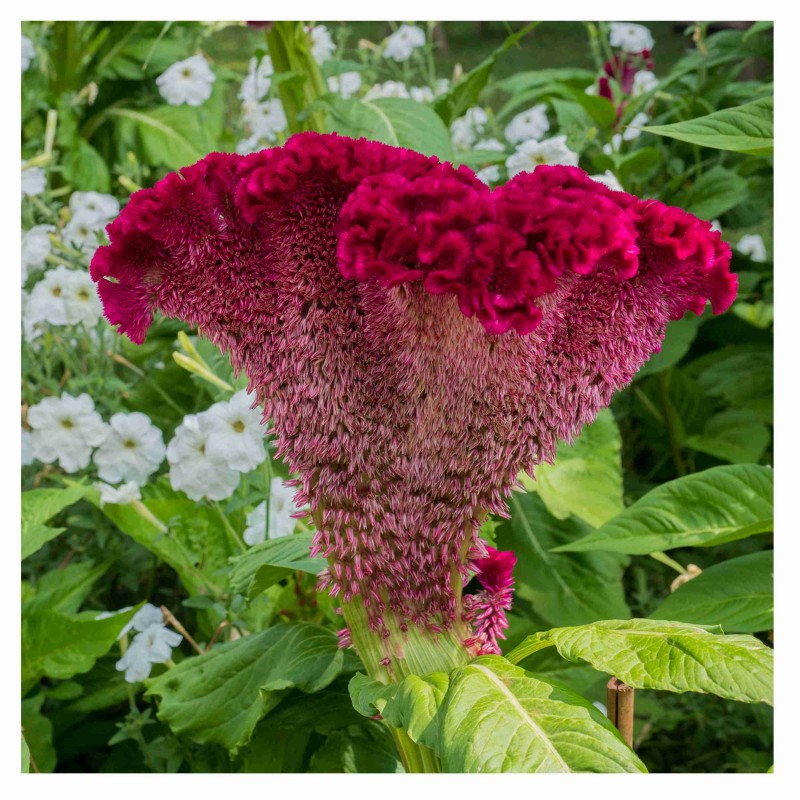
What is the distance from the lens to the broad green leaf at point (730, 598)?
3.22 ft

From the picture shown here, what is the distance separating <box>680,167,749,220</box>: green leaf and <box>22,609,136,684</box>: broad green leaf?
1.12 m

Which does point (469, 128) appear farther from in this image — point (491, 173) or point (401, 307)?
point (401, 307)

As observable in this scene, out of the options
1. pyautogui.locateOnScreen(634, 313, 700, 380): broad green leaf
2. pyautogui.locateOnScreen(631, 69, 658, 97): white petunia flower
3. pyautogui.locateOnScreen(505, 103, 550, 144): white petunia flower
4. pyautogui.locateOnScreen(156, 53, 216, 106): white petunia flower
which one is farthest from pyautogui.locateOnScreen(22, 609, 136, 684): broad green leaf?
pyautogui.locateOnScreen(631, 69, 658, 97): white petunia flower

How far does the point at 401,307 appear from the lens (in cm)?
59

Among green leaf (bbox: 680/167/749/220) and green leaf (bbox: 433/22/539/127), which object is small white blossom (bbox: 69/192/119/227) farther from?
green leaf (bbox: 680/167/749/220)

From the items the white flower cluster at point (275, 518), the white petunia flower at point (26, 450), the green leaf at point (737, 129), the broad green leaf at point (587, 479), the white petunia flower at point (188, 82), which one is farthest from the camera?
the white petunia flower at point (188, 82)

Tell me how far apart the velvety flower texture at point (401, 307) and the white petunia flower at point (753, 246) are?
143cm

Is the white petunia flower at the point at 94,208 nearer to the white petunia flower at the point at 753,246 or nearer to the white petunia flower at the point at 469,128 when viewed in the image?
the white petunia flower at the point at 469,128

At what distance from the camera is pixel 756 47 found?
1.68 m

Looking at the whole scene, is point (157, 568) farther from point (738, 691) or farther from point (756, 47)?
point (756, 47)

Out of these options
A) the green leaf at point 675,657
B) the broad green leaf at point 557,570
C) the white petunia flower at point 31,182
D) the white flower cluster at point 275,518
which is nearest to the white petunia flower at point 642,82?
the broad green leaf at point 557,570

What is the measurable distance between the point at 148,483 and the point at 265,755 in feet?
1.71

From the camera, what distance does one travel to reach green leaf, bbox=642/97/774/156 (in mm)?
740

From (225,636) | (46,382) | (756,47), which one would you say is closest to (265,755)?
(225,636)
